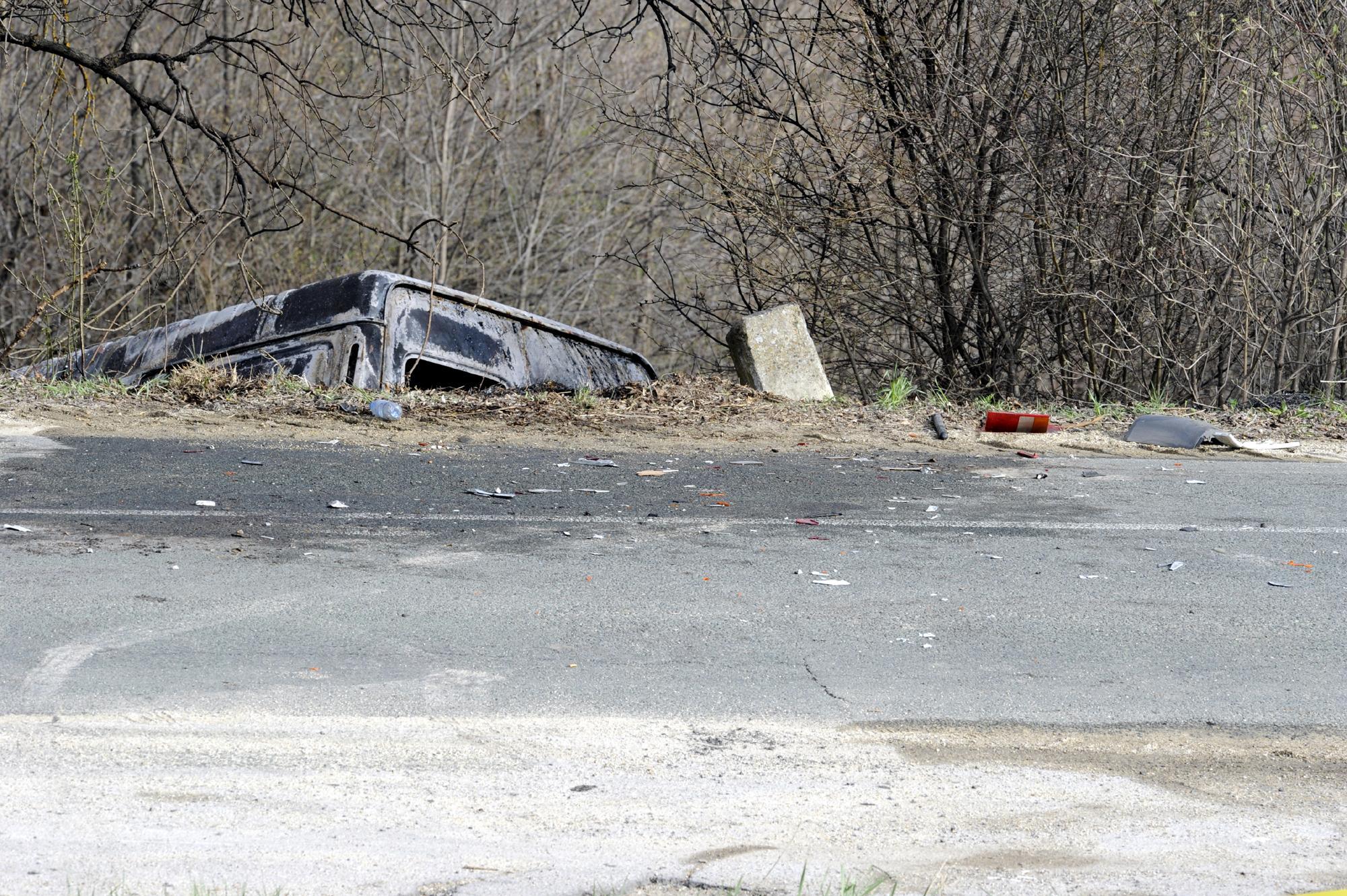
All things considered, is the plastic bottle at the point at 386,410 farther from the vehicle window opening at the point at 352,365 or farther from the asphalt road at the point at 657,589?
the asphalt road at the point at 657,589

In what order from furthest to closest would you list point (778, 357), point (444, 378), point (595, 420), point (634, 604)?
1. point (778, 357)
2. point (444, 378)
3. point (595, 420)
4. point (634, 604)

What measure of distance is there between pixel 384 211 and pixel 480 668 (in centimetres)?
1843

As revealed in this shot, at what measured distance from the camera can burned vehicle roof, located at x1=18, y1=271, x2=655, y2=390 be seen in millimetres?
10234

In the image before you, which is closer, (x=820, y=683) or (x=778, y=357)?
(x=820, y=683)

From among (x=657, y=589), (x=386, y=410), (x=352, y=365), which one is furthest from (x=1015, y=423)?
(x=657, y=589)

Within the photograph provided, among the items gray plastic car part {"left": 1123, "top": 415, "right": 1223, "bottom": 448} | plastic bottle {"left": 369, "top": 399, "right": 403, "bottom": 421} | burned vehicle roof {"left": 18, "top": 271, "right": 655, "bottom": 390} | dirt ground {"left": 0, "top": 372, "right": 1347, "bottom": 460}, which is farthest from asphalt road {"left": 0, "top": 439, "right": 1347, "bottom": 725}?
burned vehicle roof {"left": 18, "top": 271, "right": 655, "bottom": 390}

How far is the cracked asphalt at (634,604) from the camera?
3799 millimetres

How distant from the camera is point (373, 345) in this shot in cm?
1023

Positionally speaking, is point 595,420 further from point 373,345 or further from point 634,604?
point 634,604

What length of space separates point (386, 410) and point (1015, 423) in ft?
15.2

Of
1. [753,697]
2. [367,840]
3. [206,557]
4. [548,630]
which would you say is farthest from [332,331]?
[367,840]

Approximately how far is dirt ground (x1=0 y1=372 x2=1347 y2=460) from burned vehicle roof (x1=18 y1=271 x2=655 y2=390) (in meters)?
0.51

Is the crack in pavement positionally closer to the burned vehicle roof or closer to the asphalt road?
the asphalt road

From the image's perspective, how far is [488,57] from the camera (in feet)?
74.6
